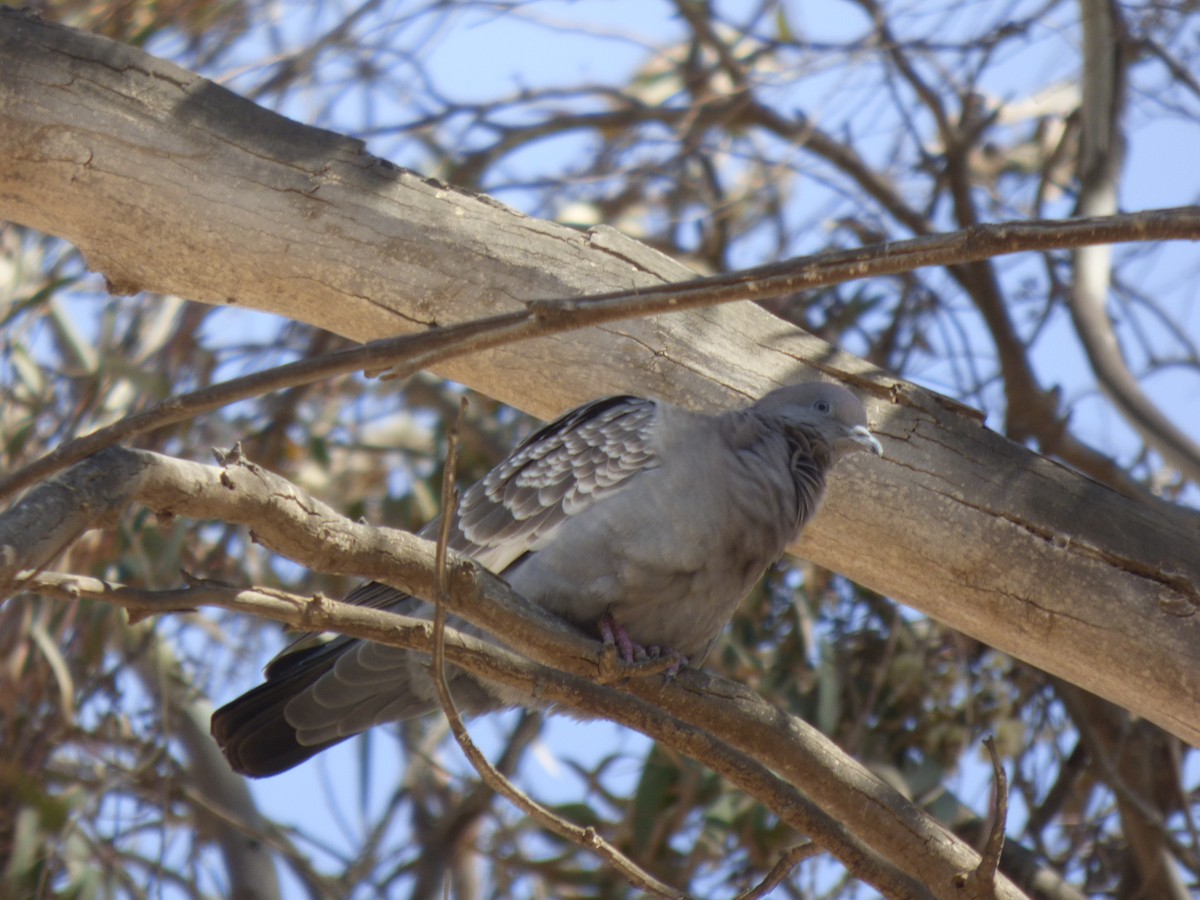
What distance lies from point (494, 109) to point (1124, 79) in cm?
214

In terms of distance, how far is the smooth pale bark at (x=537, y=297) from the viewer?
2.68 meters

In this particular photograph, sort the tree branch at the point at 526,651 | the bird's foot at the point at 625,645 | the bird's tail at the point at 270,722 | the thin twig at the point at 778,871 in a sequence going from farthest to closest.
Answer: the bird's tail at the point at 270,722 → the bird's foot at the point at 625,645 → the thin twig at the point at 778,871 → the tree branch at the point at 526,651

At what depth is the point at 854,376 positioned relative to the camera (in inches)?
116

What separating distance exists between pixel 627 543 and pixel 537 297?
1.79 feet

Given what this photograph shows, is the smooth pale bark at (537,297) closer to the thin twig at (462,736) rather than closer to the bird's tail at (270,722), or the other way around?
the bird's tail at (270,722)

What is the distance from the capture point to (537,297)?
2.83m

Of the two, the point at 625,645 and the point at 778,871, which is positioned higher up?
the point at 625,645

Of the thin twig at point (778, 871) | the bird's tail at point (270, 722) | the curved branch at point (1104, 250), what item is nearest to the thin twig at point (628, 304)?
the thin twig at point (778, 871)

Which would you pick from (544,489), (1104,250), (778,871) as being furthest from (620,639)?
(1104,250)

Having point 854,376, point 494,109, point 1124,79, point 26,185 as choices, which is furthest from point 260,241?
point 1124,79

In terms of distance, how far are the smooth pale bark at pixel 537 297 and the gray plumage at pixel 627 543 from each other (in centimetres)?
10

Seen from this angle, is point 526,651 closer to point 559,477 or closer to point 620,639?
point 620,639

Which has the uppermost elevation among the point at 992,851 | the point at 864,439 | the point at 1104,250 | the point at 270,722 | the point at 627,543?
the point at 1104,250

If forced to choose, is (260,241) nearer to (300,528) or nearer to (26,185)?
(26,185)
